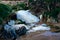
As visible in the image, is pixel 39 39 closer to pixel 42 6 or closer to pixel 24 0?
pixel 42 6

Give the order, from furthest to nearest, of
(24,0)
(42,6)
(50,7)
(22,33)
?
(24,0) < (42,6) < (50,7) < (22,33)

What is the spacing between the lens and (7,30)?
34.0 feet

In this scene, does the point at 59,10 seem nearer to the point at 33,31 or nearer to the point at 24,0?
the point at 33,31

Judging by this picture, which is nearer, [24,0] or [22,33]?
[22,33]

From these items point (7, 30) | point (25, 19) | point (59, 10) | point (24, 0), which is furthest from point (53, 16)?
point (24, 0)

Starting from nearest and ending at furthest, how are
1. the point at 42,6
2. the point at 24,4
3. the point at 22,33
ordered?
the point at 22,33 → the point at 42,6 → the point at 24,4

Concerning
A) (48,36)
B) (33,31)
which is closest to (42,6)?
(33,31)

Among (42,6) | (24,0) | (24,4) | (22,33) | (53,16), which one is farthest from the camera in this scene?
(24,0)

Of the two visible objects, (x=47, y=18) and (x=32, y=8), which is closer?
(x=47, y=18)

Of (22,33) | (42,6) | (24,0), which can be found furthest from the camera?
(24,0)

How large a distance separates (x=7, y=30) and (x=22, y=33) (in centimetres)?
110

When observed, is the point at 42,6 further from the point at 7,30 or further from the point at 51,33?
the point at 7,30

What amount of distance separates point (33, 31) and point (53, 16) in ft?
8.28

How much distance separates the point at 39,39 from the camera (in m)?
10.0
